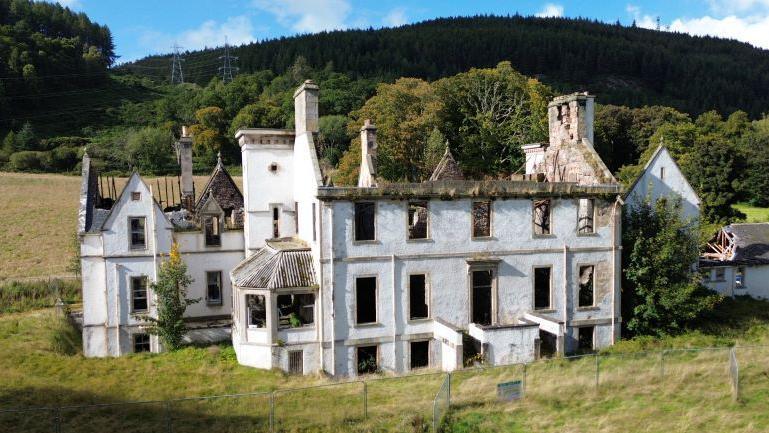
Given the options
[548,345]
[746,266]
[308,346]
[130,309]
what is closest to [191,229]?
[130,309]

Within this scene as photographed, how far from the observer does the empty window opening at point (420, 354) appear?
25052 millimetres

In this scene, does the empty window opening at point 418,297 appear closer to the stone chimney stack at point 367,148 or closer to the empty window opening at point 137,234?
the stone chimney stack at point 367,148

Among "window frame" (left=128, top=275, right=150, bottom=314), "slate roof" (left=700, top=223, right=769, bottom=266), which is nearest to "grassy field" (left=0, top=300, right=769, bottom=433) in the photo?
"window frame" (left=128, top=275, right=150, bottom=314)

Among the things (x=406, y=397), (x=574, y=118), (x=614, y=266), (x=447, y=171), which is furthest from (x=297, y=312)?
(x=574, y=118)

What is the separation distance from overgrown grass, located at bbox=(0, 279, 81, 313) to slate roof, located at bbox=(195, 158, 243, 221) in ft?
41.2

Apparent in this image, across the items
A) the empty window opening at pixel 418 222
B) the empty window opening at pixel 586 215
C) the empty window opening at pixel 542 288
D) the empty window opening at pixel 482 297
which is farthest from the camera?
the empty window opening at pixel 418 222

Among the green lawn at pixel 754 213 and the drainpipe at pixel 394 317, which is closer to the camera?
the drainpipe at pixel 394 317

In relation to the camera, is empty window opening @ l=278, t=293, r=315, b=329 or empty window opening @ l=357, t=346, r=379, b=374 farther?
empty window opening @ l=357, t=346, r=379, b=374

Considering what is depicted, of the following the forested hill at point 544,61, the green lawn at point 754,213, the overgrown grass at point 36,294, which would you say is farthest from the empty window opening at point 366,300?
the forested hill at point 544,61

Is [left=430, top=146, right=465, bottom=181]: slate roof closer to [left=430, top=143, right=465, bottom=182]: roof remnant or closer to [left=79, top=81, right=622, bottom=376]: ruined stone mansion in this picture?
[left=430, top=143, right=465, bottom=182]: roof remnant

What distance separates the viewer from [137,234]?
2831 cm

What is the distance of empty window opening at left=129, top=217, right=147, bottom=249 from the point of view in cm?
2820

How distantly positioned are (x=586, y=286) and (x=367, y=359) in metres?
10.8

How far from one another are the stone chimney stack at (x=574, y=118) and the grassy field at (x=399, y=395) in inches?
400
